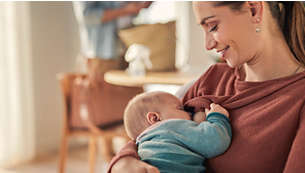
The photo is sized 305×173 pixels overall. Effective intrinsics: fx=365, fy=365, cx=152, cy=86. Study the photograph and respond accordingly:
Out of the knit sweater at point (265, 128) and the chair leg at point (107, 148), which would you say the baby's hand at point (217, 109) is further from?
the chair leg at point (107, 148)

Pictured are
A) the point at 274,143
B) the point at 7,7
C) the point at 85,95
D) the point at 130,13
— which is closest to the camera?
the point at 274,143

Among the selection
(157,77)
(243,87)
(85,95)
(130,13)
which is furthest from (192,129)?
(130,13)

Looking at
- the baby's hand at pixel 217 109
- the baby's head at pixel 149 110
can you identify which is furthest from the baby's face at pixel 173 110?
the baby's hand at pixel 217 109

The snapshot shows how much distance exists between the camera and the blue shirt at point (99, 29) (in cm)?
277

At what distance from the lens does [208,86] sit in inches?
45.7

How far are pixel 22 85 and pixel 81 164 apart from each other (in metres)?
0.93

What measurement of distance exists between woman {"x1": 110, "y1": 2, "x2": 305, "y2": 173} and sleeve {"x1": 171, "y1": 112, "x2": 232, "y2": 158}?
0.03 meters

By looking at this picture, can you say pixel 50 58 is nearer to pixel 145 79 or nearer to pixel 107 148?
pixel 107 148

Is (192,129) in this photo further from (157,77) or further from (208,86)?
(157,77)

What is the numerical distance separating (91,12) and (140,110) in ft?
5.82

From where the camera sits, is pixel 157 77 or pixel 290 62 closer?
pixel 290 62

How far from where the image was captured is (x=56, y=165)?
3.43 m

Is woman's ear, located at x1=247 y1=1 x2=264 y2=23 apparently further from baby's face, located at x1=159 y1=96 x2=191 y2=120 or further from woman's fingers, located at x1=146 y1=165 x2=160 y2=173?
woman's fingers, located at x1=146 y1=165 x2=160 y2=173

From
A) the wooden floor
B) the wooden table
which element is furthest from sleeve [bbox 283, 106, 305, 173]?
the wooden floor
